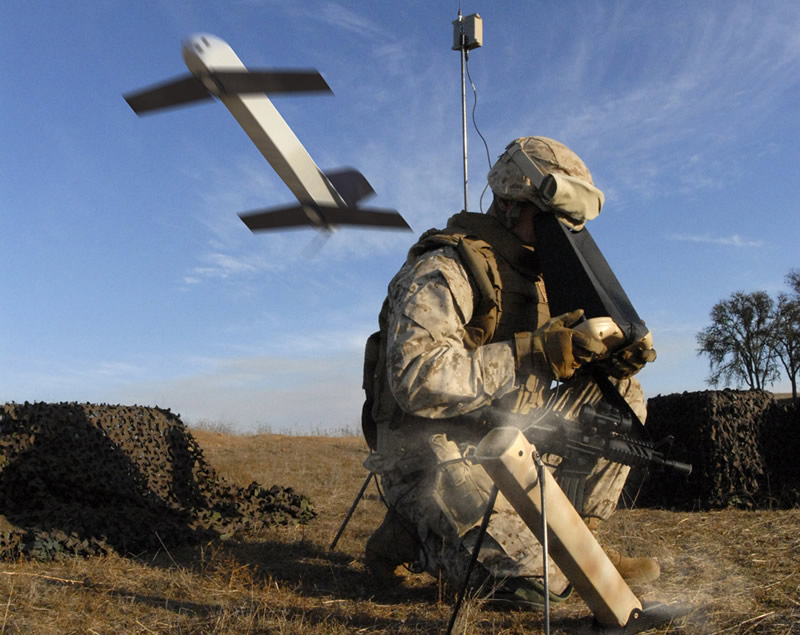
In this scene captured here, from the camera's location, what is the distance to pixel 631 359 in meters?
3.93

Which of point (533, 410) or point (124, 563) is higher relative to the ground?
point (533, 410)

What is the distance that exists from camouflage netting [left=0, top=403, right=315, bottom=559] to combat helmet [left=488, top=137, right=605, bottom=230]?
365 cm

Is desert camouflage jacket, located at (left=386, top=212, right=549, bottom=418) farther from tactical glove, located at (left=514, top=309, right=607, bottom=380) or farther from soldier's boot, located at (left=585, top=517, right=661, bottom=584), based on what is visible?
soldier's boot, located at (left=585, top=517, right=661, bottom=584)

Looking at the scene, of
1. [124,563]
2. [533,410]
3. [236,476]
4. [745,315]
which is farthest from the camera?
[745,315]

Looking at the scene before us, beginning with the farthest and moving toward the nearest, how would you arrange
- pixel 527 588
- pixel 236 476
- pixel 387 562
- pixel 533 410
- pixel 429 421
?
1. pixel 236 476
2. pixel 387 562
3. pixel 429 421
4. pixel 533 410
5. pixel 527 588

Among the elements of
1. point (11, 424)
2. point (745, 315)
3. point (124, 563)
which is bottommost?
point (124, 563)

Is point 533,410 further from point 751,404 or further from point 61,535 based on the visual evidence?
point 751,404

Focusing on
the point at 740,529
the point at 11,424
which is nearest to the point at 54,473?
the point at 11,424

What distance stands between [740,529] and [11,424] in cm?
611

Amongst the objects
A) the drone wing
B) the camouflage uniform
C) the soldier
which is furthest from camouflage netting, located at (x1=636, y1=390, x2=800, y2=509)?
the drone wing

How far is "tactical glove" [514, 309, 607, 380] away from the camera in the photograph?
357 centimetres

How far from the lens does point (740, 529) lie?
231 inches

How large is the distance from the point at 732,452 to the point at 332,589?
15.8 ft

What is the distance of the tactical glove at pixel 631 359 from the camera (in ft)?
12.7
